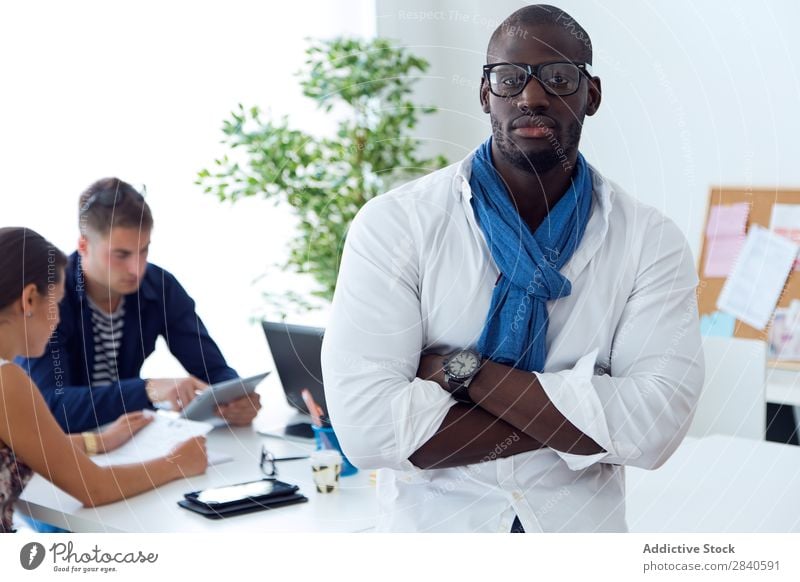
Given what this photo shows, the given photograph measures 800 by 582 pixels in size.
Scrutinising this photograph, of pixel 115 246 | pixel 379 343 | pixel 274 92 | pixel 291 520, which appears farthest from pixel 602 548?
pixel 274 92

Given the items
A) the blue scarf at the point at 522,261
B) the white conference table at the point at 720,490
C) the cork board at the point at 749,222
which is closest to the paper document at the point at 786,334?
the cork board at the point at 749,222

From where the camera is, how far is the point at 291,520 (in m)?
1.52

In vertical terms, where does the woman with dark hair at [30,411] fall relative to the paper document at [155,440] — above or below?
above

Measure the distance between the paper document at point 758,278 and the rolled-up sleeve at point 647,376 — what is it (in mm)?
1534

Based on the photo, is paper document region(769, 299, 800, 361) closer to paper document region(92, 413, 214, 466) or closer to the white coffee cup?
the white coffee cup

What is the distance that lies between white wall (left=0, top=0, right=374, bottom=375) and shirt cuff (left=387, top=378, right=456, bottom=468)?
1365 millimetres

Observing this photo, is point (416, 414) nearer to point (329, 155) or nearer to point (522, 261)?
point (522, 261)

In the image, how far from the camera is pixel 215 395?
1.93 meters

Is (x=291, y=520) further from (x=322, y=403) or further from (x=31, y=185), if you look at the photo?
(x=31, y=185)

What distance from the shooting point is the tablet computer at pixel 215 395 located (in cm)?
190

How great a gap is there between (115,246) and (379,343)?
1134mm

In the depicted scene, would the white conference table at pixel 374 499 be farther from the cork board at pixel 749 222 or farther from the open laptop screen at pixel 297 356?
the cork board at pixel 749 222

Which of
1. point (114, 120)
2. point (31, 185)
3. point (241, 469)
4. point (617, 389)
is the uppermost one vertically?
point (114, 120)

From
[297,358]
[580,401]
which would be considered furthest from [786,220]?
[580,401]
